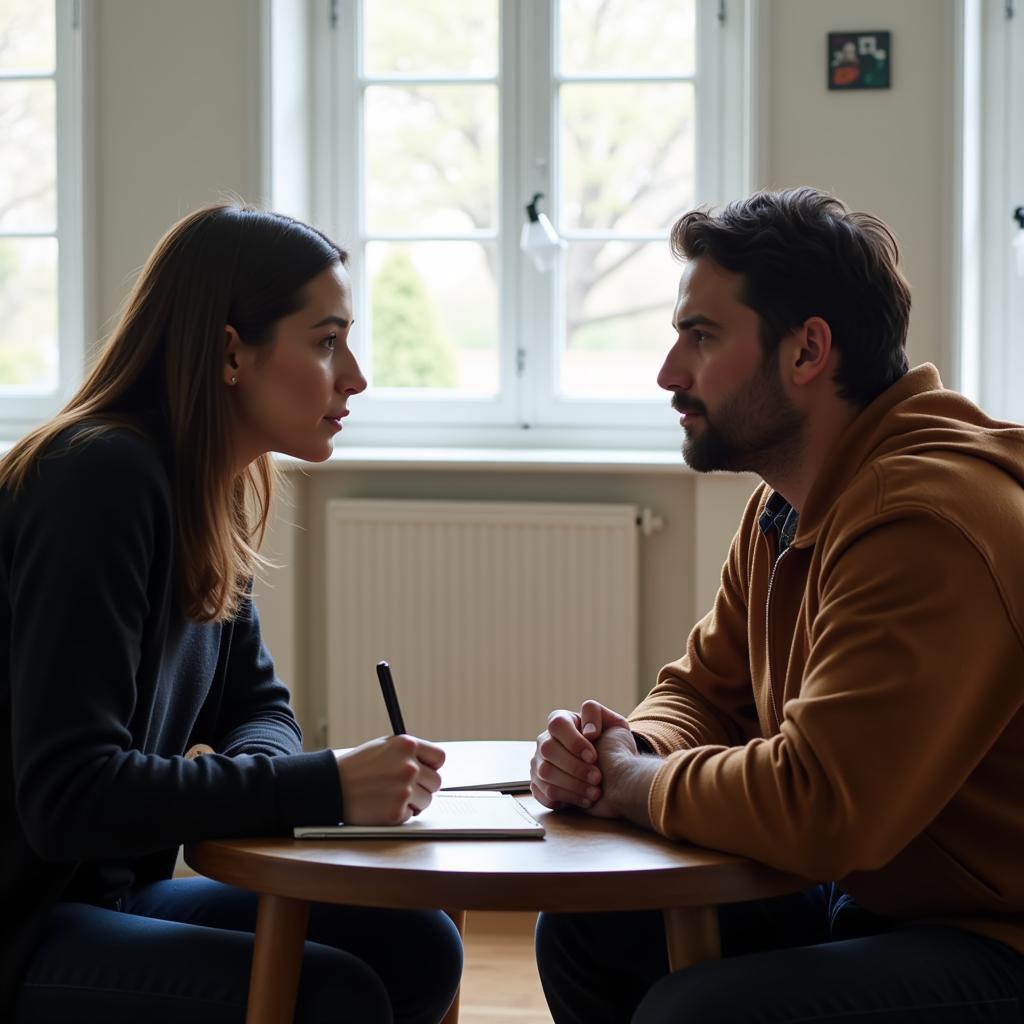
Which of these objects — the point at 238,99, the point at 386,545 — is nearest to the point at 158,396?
the point at 386,545

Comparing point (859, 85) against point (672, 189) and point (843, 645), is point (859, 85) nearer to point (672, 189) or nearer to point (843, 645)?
point (672, 189)

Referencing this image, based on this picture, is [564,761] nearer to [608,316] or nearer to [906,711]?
[906,711]

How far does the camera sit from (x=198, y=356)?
1529mm

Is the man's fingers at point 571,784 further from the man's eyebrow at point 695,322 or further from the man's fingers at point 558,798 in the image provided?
the man's eyebrow at point 695,322

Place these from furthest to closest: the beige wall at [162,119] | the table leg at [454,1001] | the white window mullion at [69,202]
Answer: the white window mullion at [69,202] < the beige wall at [162,119] < the table leg at [454,1001]

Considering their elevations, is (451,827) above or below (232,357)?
below

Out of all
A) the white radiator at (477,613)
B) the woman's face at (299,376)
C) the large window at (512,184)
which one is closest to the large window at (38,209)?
the large window at (512,184)

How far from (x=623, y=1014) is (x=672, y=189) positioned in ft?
7.33

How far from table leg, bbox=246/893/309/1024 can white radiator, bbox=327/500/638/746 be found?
185 cm

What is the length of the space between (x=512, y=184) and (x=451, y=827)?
2355 mm

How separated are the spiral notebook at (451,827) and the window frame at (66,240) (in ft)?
7.64

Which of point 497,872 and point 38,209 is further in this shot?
point 38,209

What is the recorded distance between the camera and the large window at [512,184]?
11.1ft

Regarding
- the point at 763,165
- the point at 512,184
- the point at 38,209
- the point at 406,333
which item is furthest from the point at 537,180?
the point at 38,209
